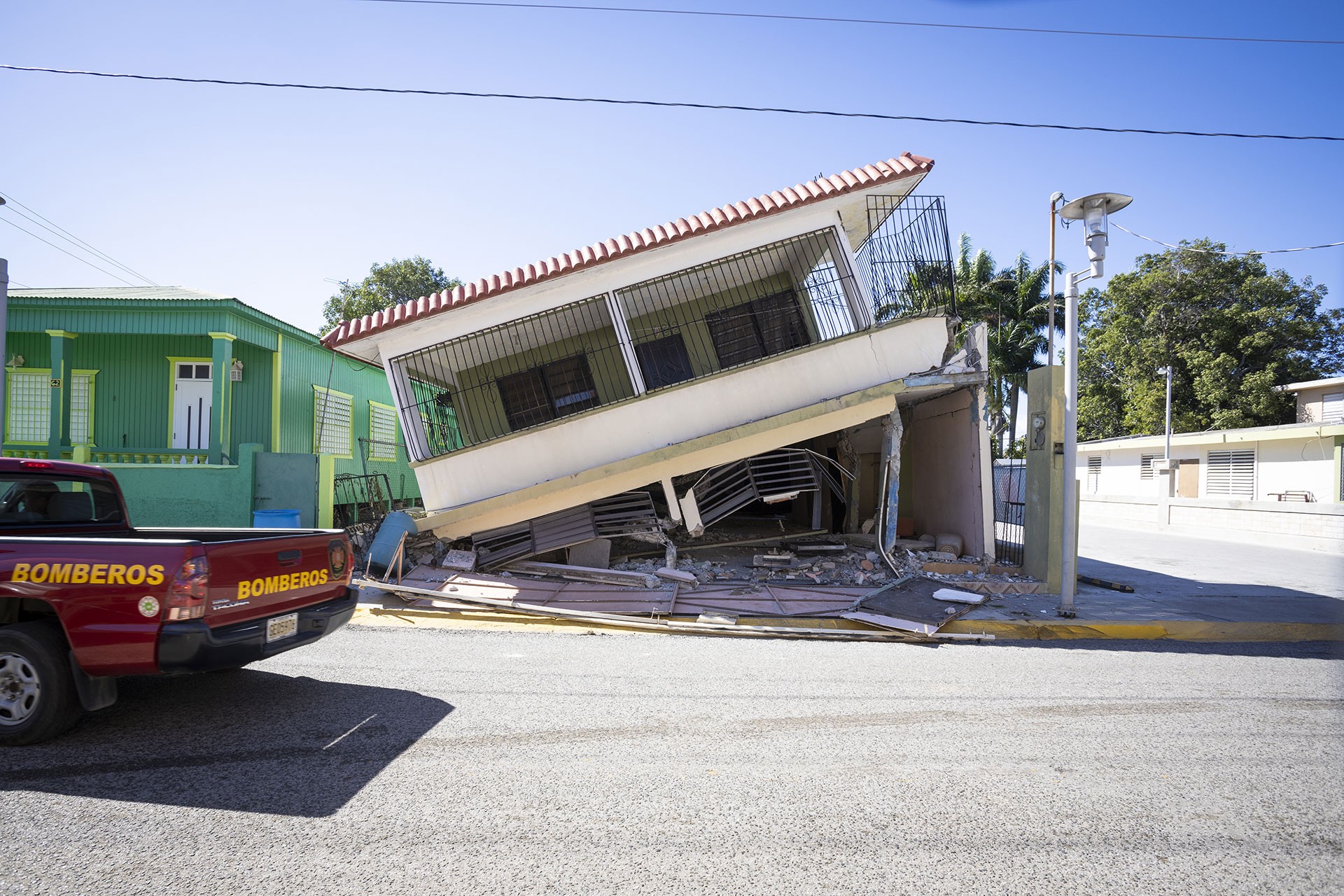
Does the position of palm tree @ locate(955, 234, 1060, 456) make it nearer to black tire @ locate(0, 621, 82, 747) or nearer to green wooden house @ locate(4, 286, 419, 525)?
green wooden house @ locate(4, 286, 419, 525)

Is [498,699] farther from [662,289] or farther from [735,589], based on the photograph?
[662,289]

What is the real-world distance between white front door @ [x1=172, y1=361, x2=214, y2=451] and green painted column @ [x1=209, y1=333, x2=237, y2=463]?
1308 millimetres

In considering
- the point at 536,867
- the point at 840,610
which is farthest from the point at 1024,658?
the point at 536,867

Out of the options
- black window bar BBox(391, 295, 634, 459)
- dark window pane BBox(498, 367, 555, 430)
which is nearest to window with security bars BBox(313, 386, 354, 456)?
black window bar BBox(391, 295, 634, 459)

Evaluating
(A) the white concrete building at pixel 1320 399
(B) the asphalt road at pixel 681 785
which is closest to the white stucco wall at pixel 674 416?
(B) the asphalt road at pixel 681 785

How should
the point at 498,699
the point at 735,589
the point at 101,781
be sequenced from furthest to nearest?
the point at 735,589 < the point at 498,699 < the point at 101,781

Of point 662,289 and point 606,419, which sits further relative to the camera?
point 662,289

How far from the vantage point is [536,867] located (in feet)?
9.05

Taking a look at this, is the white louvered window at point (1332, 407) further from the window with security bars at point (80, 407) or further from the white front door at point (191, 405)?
the window with security bars at point (80, 407)

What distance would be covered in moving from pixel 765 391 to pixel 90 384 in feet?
45.3

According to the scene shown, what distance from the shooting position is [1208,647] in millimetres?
7207

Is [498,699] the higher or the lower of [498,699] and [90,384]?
the lower

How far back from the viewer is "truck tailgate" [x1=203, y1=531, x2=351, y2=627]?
4039mm

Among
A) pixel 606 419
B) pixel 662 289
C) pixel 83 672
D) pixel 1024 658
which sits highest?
pixel 662 289
